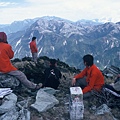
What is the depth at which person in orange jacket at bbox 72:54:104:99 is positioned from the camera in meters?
9.22

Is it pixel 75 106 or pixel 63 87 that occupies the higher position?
pixel 75 106

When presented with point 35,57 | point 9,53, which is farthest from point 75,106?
point 35,57

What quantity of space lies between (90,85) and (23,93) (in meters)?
3.17

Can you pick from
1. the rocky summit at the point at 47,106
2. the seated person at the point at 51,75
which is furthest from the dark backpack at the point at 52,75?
the rocky summit at the point at 47,106

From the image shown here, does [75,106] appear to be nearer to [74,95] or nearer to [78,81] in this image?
[74,95]

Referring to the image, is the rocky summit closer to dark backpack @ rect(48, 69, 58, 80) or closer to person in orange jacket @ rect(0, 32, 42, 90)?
person in orange jacket @ rect(0, 32, 42, 90)

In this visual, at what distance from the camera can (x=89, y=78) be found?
31.0 feet

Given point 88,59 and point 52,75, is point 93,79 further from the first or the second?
point 52,75

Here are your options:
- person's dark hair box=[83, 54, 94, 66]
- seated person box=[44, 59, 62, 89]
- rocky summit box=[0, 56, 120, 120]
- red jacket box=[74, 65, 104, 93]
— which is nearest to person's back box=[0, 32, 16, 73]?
rocky summit box=[0, 56, 120, 120]

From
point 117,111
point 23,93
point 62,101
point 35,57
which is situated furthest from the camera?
point 35,57

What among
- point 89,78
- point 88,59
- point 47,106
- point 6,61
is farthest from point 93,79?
point 6,61

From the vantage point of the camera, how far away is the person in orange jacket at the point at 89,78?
9219 mm

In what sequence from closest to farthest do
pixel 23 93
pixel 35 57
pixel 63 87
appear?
pixel 23 93
pixel 63 87
pixel 35 57

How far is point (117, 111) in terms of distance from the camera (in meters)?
9.02
